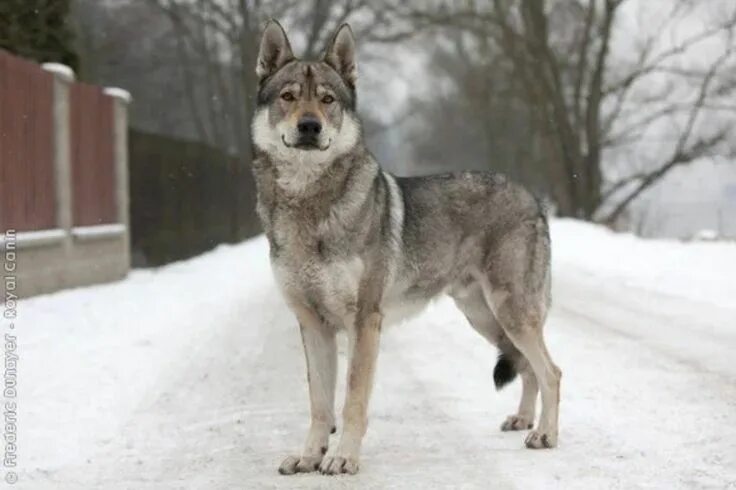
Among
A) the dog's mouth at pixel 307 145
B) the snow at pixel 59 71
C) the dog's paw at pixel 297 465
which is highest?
the snow at pixel 59 71

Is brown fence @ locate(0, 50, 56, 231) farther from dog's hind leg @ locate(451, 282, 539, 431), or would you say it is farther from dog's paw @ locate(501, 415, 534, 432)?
dog's paw @ locate(501, 415, 534, 432)

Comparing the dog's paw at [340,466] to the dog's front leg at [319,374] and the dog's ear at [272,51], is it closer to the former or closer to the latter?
the dog's front leg at [319,374]

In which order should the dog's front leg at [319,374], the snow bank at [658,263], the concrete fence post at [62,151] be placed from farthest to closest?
the snow bank at [658,263] < the concrete fence post at [62,151] < the dog's front leg at [319,374]

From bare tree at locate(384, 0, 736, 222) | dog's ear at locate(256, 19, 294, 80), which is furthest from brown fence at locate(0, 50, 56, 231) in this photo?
bare tree at locate(384, 0, 736, 222)

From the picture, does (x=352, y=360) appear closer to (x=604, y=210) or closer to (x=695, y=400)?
(x=695, y=400)

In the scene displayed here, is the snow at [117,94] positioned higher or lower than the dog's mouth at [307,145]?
higher

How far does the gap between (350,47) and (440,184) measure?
1002 mm

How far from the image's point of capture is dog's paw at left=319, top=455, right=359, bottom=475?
4.97 m

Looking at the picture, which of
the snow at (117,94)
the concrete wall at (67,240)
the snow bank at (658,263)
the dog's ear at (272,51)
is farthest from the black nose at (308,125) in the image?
the snow at (117,94)

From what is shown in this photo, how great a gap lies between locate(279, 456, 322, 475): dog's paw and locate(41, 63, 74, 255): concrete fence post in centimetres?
879

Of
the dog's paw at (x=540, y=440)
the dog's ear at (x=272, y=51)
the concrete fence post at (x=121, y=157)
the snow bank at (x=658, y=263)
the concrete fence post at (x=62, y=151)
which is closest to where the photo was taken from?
the dog's paw at (x=540, y=440)

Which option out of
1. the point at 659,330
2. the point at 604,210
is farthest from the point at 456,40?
the point at 659,330

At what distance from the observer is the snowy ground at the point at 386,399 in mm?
4973

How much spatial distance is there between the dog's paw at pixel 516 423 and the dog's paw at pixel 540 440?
1.51 feet
